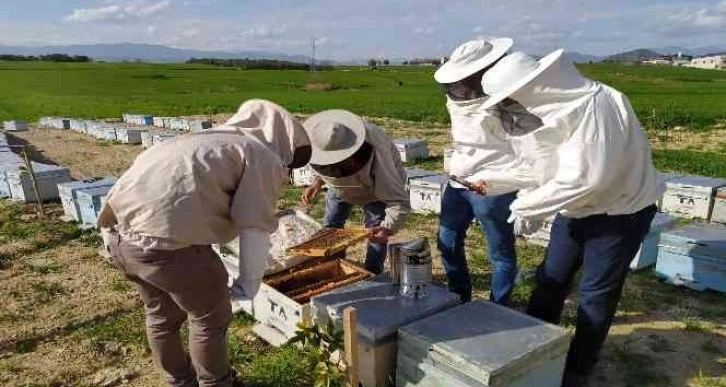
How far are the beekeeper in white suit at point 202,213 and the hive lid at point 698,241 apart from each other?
413 centimetres

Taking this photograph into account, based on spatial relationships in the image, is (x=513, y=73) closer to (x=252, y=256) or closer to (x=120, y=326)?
(x=252, y=256)

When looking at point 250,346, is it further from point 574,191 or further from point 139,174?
point 574,191

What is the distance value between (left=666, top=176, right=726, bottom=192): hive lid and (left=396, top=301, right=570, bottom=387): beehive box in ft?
16.2

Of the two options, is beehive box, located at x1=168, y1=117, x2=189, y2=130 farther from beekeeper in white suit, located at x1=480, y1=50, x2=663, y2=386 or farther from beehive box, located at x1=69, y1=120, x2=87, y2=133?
beekeeper in white suit, located at x1=480, y1=50, x2=663, y2=386

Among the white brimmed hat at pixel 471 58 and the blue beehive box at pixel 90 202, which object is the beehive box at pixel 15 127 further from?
the white brimmed hat at pixel 471 58

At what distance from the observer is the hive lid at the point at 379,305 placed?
11.1 ft

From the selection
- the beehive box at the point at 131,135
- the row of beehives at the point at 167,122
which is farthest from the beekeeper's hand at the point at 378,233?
the row of beehives at the point at 167,122

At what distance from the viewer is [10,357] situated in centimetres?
455

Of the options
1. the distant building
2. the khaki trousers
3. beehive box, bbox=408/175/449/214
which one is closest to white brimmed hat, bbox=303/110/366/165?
the khaki trousers

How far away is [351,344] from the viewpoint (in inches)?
125

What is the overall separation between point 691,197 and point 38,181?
9.67 metres

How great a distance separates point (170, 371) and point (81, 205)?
4932 millimetres

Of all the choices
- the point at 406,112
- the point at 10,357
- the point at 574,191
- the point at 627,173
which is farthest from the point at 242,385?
the point at 406,112

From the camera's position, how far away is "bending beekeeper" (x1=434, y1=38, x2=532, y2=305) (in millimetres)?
3963
